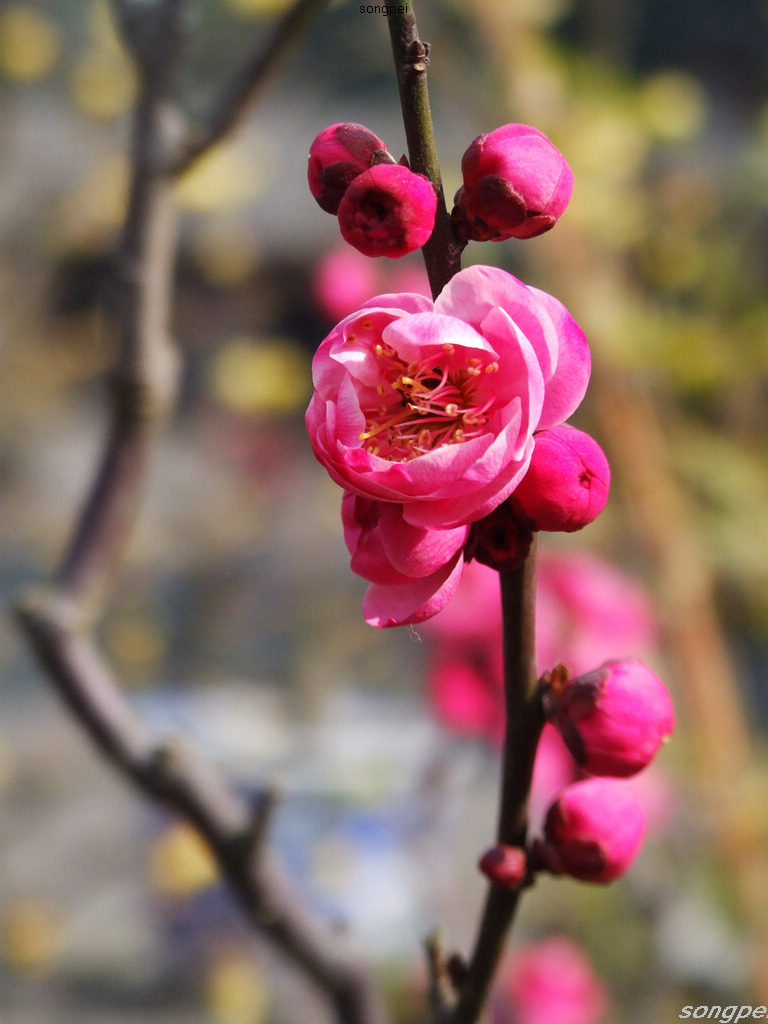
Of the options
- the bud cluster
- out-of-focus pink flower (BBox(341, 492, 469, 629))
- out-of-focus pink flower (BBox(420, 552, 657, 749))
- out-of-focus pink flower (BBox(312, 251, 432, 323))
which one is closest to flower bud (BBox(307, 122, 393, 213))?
the bud cluster

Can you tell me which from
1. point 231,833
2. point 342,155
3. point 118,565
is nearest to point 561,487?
point 342,155

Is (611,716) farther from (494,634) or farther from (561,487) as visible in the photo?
(494,634)

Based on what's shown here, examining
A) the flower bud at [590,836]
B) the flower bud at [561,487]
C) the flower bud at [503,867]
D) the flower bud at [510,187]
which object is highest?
the flower bud at [510,187]

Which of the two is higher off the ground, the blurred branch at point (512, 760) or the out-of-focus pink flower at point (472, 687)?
the blurred branch at point (512, 760)

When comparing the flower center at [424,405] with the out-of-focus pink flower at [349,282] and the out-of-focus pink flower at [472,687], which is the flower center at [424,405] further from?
the out-of-focus pink flower at [349,282]

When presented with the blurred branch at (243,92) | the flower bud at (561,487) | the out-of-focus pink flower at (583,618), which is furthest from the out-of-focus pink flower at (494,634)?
the flower bud at (561,487)

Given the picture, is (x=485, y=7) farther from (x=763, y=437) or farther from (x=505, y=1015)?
(x=505, y=1015)

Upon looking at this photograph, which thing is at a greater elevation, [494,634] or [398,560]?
[398,560]
